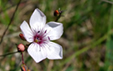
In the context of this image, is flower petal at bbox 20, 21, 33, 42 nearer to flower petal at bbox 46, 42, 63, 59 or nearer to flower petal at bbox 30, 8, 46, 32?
flower petal at bbox 30, 8, 46, 32

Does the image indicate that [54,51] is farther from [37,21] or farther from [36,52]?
[37,21]

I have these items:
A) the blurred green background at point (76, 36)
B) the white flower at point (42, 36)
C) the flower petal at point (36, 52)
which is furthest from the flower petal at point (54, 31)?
the blurred green background at point (76, 36)

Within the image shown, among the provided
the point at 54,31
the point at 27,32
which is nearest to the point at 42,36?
the point at 54,31

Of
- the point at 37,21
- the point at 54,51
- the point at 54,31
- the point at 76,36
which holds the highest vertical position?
the point at 37,21

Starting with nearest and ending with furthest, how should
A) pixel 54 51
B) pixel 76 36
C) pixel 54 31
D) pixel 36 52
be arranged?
pixel 36 52
pixel 54 51
pixel 54 31
pixel 76 36

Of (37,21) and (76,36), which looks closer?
(37,21)

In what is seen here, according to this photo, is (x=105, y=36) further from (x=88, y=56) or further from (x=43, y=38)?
(x=43, y=38)

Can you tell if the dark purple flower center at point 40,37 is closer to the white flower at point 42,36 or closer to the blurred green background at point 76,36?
the white flower at point 42,36
